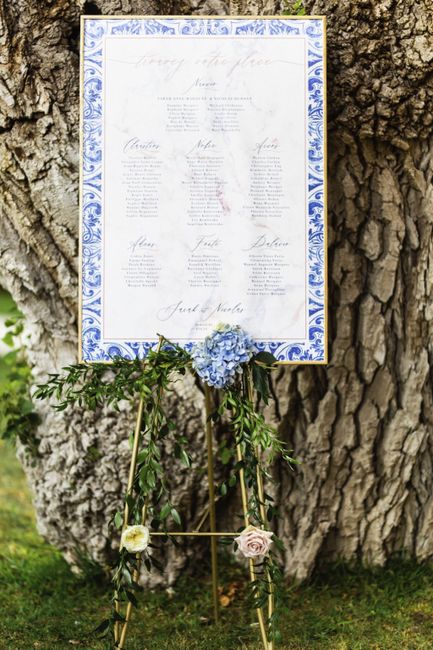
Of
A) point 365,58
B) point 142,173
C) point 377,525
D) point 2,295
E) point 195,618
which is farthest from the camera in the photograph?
point 2,295

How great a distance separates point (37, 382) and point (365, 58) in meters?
1.52

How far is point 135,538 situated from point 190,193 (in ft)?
3.06

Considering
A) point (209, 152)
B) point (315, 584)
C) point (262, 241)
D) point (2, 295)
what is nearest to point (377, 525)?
point (315, 584)

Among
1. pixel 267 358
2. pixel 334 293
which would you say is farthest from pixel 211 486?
pixel 334 293

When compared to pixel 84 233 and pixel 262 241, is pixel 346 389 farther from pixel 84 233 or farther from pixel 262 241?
pixel 84 233

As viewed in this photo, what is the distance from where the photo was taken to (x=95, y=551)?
263cm

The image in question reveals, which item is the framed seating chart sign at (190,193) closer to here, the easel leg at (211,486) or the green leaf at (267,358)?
the green leaf at (267,358)

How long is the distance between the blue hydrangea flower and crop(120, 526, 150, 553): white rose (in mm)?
430

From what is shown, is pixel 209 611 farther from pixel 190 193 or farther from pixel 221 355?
pixel 190 193

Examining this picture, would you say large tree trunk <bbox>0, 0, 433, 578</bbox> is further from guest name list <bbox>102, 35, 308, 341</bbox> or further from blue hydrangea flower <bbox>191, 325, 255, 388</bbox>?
blue hydrangea flower <bbox>191, 325, 255, 388</bbox>

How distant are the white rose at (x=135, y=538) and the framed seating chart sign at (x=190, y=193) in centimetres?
46

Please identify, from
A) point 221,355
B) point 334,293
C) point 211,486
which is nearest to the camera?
point 221,355

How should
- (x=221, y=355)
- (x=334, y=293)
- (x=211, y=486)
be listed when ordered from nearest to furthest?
(x=221, y=355) → (x=211, y=486) → (x=334, y=293)

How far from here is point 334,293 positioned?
97.8 inches
